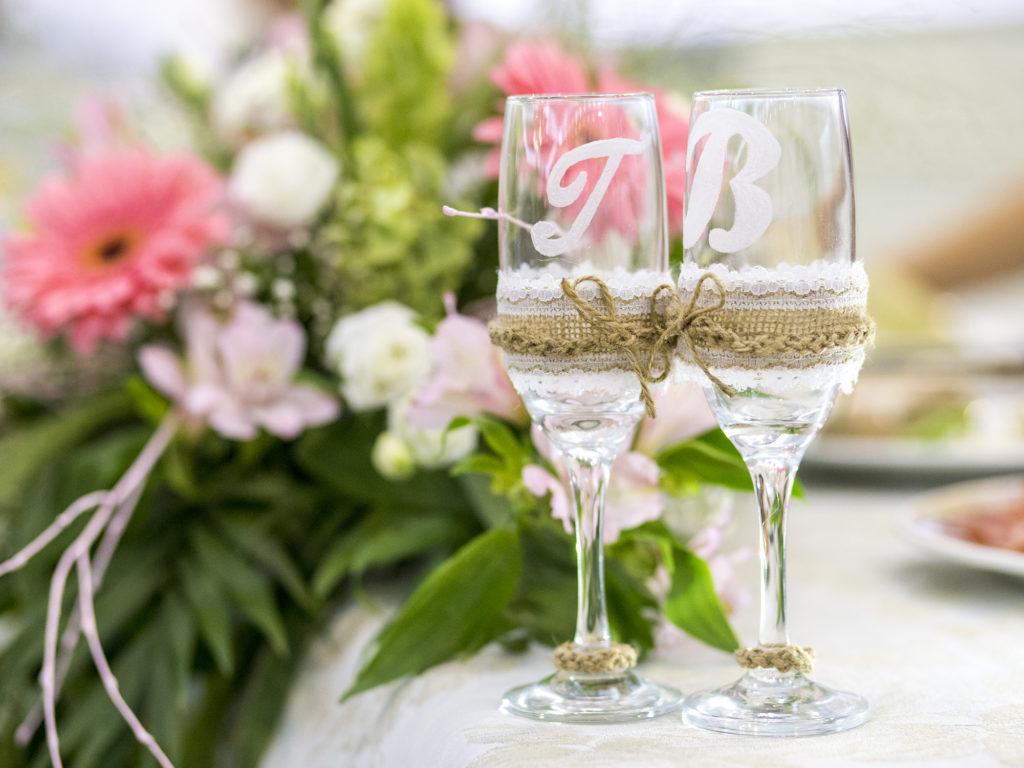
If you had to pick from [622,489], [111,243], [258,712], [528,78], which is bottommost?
[258,712]

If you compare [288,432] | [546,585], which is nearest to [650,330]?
[546,585]

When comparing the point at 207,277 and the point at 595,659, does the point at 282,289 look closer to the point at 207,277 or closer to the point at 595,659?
the point at 207,277

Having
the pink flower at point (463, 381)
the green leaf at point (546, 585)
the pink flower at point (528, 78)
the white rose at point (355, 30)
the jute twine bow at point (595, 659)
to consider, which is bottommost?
the green leaf at point (546, 585)

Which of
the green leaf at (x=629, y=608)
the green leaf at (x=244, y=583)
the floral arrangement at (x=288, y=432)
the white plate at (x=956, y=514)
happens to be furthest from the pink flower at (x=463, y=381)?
the white plate at (x=956, y=514)

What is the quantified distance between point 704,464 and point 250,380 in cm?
37

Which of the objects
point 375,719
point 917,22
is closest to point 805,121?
point 375,719

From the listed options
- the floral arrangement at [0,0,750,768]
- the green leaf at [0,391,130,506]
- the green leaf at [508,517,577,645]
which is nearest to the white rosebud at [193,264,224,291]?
the floral arrangement at [0,0,750,768]

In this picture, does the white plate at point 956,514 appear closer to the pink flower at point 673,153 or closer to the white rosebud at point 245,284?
the pink flower at point 673,153

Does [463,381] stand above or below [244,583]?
above

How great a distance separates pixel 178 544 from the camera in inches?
33.6

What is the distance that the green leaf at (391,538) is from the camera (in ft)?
2.33

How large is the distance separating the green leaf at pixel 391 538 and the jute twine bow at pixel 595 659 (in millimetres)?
204

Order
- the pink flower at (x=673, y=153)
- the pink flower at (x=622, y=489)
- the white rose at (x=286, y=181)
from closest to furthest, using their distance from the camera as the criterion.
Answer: the pink flower at (x=622, y=489) → the pink flower at (x=673, y=153) → the white rose at (x=286, y=181)

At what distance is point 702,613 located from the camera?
0.57 metres
